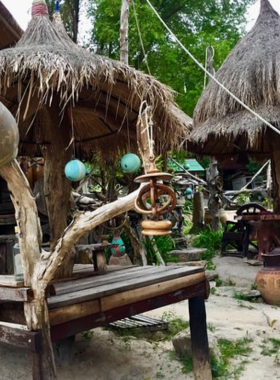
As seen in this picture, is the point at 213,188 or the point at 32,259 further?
the point at 213,188

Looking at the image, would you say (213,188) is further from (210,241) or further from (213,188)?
(210,241)

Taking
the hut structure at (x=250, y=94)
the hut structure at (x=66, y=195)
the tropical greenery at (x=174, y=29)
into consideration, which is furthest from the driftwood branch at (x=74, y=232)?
the tropical greenery at (x=174, y=29)

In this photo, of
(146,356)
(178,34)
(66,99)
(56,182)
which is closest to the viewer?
(66,99)

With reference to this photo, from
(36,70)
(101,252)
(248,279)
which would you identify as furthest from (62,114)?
(248,279)

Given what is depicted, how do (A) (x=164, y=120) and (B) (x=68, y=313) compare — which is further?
(A) (x=164, y=120)

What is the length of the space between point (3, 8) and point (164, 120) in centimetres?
374

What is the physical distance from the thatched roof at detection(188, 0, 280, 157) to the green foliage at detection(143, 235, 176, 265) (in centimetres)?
193

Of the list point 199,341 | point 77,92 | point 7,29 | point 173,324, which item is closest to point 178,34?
point 7,29

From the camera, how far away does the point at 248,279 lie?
613 centimetres

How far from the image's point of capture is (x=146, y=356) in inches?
141

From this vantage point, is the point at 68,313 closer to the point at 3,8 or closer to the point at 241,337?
the point at 241,337

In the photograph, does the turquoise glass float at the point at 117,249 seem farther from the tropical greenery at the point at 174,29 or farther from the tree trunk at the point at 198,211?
the tropical greenery at the point at 174,29

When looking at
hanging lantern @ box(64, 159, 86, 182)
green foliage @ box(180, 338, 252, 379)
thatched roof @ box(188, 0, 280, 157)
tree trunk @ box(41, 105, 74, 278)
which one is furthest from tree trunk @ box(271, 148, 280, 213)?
hanging lantern @ box(64, 159, 86, 182)

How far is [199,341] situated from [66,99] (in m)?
2.16
